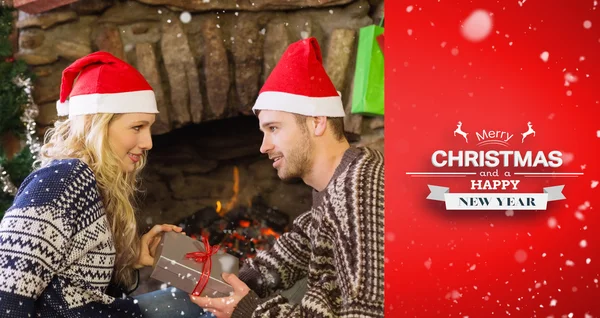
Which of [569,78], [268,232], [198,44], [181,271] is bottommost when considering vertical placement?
[268,232]

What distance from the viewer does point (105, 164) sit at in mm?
1357

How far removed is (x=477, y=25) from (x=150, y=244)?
→ 1003mm

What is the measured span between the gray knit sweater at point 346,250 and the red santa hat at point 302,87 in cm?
14

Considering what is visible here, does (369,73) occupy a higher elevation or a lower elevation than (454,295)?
higher

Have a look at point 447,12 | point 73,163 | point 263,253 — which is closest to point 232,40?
point 263,253

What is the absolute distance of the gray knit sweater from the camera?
3.83 feet

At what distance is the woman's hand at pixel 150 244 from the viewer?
150cm

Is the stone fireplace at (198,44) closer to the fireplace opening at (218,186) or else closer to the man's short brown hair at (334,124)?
the fireplace opening at (218,186)

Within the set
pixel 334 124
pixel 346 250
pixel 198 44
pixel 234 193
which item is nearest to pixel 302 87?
pixel 334 124

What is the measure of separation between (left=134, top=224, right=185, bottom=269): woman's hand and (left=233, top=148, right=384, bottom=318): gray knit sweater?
26 cm

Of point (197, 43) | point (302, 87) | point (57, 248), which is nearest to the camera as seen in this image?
point (57, 248)

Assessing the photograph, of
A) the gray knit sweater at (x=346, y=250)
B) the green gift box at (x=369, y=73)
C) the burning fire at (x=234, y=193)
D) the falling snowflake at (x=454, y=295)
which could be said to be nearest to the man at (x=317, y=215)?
the gray knit sweater at (x=346, y=250)

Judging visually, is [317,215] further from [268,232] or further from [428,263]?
[268,232]

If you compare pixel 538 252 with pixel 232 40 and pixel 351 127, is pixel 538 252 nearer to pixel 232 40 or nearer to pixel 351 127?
pixel 351 127
